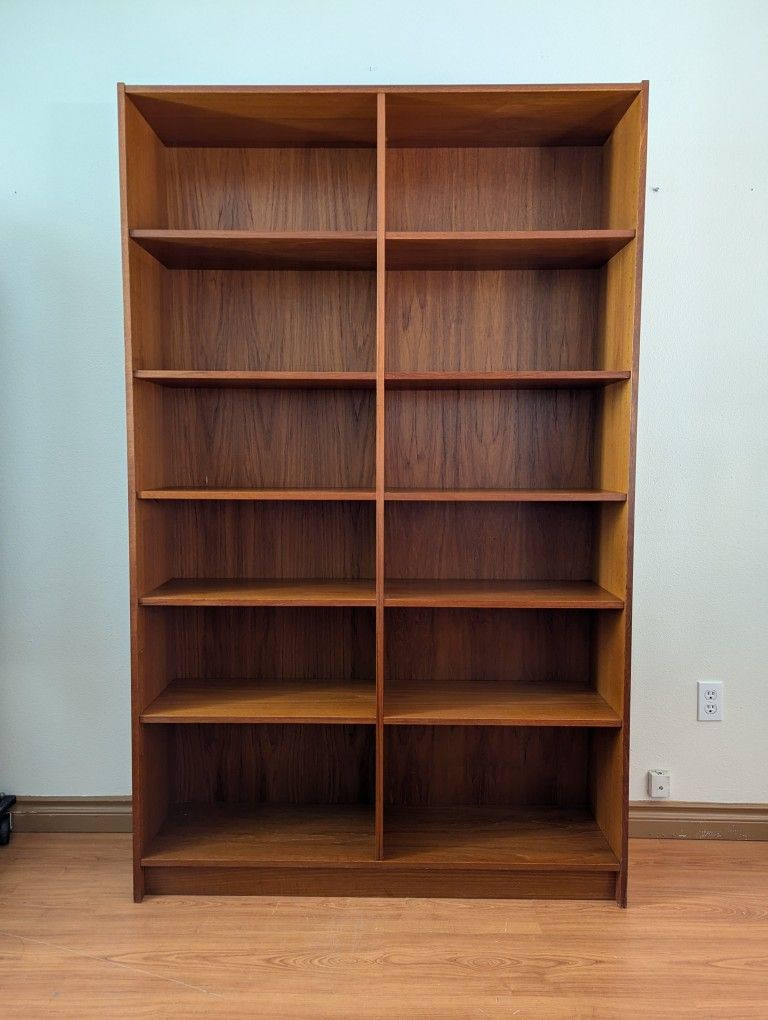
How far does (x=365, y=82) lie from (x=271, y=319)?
2.28ft

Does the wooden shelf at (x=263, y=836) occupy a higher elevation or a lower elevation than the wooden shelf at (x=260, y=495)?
lower

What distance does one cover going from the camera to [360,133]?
2029 mm

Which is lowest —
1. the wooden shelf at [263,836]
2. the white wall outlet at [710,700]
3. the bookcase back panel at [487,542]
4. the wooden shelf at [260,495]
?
the wooden shelf at [263,836]

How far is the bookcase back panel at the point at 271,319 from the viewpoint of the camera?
2.17 meters

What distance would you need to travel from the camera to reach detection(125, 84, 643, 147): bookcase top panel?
1794 mm

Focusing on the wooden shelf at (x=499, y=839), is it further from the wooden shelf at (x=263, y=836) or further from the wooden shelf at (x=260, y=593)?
the wooden shelf at (x=260, y=593)

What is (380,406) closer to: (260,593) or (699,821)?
(260,593)

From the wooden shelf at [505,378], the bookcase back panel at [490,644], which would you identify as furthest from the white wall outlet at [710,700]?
the wooden shelf at [505,378]

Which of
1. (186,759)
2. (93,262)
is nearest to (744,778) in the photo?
(186,759)

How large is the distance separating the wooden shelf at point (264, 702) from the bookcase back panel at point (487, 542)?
14.9 inches

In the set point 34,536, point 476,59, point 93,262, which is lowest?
point 34,536

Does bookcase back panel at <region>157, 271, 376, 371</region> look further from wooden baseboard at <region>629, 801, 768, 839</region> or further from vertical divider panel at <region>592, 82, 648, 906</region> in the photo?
wooden baseboard at <region>629, 801, 768, 839</region>

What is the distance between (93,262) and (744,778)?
7.82 feet

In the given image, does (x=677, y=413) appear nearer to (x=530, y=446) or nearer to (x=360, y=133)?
(x=530, y=446)
